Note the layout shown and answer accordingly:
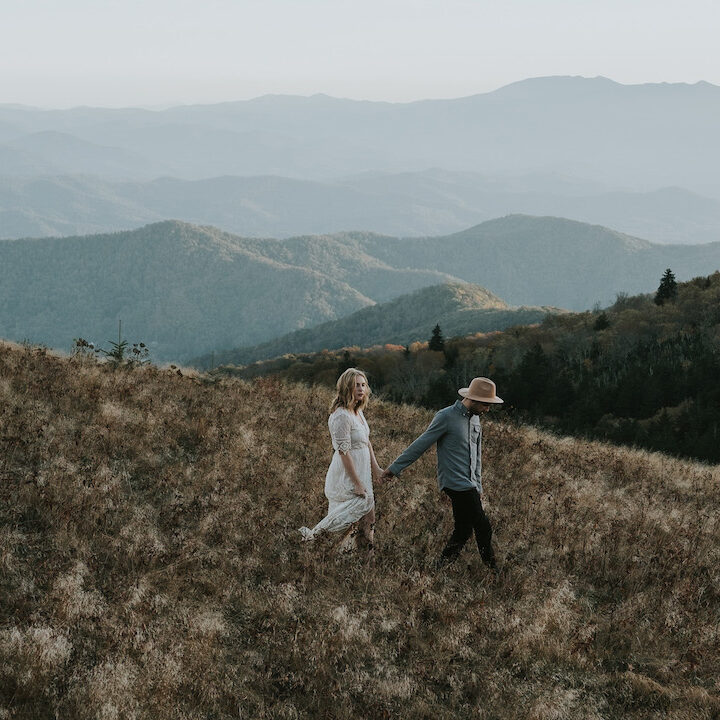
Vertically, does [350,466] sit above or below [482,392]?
below

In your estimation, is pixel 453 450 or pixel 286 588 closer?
pixel 286 588

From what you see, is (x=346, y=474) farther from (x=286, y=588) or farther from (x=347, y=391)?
(x=286, y=588)

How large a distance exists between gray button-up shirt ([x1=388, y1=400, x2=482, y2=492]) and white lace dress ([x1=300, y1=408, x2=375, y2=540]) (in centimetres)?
31

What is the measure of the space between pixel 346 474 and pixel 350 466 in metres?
0.20

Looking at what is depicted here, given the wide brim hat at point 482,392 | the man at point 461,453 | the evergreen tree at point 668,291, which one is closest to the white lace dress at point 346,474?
the man at point 461,453

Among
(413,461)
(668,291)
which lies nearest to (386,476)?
(413,461)

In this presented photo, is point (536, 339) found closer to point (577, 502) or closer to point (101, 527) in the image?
point (577, 502)

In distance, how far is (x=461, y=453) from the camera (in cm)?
725

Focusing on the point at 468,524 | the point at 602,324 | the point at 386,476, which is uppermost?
the point at 386,476

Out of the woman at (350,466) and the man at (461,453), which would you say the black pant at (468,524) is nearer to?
the man at (461,453)

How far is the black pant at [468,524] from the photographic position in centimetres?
727

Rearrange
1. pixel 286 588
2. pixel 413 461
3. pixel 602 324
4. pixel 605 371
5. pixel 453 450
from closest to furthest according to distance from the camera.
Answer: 1. pixel 286 588
2. pixel 413 461
3. pixel 453 450
4. pixel 605 371
5. pixel 602 324

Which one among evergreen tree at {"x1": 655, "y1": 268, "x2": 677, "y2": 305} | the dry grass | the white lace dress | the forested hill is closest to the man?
the white lace dress

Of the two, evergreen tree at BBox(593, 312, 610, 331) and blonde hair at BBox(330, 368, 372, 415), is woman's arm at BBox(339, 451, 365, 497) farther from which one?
evergreen tree at BBox(593, 312, 610, 331)
